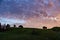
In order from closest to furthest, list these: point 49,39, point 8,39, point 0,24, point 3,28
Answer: point 8,39 → point 49,39 → point 3,28 → point 0,24

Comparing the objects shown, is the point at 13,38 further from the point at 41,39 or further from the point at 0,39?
the point at 41,39

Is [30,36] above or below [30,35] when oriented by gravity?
below

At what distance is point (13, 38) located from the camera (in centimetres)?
3644

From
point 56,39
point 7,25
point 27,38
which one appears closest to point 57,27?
point 7,25

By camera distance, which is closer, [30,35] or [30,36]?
[30,36]

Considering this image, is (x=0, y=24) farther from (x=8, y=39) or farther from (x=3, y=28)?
(x=8, y=39)

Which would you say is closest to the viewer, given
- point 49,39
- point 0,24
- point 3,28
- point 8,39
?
point 8,39

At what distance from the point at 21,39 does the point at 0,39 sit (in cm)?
489

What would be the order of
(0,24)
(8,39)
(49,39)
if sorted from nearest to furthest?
(8,39) < (49,39) < (0,24)

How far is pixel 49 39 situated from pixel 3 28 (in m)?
26.1

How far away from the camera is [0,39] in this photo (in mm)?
36000

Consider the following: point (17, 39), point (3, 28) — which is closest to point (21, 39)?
point (17, 39)

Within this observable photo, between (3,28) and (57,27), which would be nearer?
(3,28)

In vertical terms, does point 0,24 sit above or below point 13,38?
above
